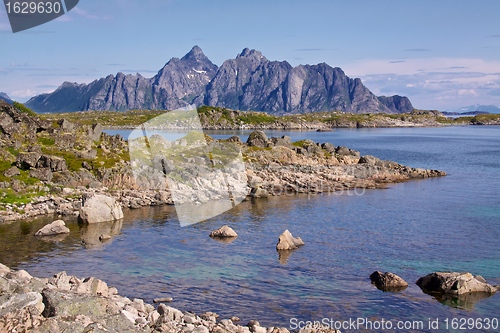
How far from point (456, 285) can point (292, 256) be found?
13434 mm

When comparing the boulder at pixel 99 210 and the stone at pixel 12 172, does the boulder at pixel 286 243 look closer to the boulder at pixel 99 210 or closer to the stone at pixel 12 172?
the boulder at pixel 99 210

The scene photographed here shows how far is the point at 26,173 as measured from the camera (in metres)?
64.9

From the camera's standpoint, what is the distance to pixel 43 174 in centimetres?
6500

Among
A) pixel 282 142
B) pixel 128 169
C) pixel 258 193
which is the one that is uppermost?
pixel 282 142

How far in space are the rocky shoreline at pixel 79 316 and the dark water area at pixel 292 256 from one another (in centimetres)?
391

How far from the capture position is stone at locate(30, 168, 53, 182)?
64.6 meters

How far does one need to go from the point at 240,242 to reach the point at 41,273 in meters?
17.8

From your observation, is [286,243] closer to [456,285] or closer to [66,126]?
[456,285]

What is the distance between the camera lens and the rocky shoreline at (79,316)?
2003 centimetres

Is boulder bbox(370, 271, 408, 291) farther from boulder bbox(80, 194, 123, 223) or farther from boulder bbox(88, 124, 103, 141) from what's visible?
boulder bbox(88, 124, 103, 141)

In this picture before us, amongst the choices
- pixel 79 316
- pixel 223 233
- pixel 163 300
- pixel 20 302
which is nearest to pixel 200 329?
pixel 79 316

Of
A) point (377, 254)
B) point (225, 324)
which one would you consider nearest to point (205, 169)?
point (377, 254)

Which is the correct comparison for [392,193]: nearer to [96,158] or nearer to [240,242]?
[240,242]

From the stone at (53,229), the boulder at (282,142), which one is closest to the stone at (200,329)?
the stone at (53,229)
